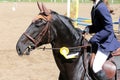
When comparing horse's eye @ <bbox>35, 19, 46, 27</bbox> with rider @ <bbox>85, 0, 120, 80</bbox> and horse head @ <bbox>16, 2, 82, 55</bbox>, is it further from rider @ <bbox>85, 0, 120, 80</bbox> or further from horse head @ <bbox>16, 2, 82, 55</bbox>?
rider @ <bbox>85, 0, 120, 80</bbox>

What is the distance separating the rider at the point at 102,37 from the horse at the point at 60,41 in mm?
157

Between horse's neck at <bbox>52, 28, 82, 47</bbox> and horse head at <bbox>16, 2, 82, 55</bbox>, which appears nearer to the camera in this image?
horse head at <bbox>16, 2, 82, 55</bbox>

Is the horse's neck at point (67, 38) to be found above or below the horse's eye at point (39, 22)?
below

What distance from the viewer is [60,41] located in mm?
5211

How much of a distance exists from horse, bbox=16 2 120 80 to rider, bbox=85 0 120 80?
157 millimetres

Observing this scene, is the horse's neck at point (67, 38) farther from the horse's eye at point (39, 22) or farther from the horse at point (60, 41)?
the horse's eye at point (39, 22)

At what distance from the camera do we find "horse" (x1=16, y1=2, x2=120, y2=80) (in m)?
4.98

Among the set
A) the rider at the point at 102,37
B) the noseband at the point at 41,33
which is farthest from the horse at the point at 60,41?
the rider at the point at 102,37

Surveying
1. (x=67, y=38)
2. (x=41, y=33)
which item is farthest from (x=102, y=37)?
(x=41, y=33)

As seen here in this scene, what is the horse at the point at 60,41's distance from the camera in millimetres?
4977

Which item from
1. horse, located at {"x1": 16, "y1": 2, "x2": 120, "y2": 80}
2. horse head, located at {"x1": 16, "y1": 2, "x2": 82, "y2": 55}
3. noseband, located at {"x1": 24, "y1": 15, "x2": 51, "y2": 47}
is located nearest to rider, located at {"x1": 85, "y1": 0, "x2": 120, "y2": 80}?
horse, located at {"x1": 16, "y1": 2, "x2": 120, "y2": 80}

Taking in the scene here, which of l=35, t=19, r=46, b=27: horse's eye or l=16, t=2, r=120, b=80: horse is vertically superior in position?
l=35, t=19, r=46, b=27: horse's eye

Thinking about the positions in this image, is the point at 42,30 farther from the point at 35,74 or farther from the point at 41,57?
the point at 41,57

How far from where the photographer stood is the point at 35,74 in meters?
9.67
